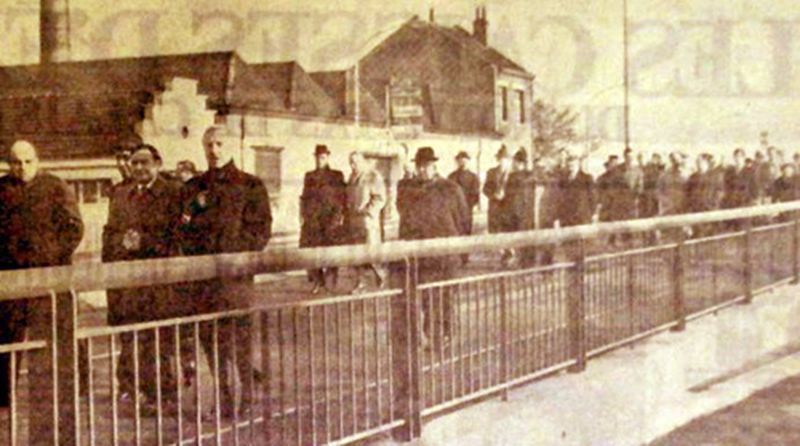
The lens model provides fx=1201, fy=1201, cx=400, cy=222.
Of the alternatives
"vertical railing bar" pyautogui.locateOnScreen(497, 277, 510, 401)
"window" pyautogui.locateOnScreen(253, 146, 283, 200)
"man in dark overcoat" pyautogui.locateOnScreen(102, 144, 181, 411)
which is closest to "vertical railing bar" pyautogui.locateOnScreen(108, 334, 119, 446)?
"man in dark overcoat" pyautogui.locateOnScreen(102, 144, 181, 411)

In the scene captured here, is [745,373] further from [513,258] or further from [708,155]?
[708,155]

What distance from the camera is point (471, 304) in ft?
18.5

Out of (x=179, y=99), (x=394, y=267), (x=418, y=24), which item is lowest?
(x=394, y=267)

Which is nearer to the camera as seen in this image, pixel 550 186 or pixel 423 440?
pixel 423 440

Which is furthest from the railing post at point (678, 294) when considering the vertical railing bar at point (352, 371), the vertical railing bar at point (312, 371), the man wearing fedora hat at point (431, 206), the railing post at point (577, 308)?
the vertical railing bar at point (312, 371)

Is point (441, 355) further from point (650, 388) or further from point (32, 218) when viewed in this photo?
Result: point (32, 218)

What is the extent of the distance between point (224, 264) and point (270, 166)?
24891 mm

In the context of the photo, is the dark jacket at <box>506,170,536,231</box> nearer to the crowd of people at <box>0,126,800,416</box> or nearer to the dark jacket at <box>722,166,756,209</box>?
the crowd of people at <box>0,126,800,416</box>

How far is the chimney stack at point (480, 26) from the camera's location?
4874cm

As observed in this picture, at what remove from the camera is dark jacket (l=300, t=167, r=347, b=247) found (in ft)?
42.4

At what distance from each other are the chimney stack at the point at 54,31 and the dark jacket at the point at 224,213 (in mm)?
20646

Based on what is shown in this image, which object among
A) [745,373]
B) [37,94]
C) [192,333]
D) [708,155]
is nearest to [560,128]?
[37,94]

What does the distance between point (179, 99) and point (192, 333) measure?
2242 centimetres

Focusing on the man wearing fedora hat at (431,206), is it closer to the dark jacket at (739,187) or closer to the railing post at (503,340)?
the railing post at (503,340)
